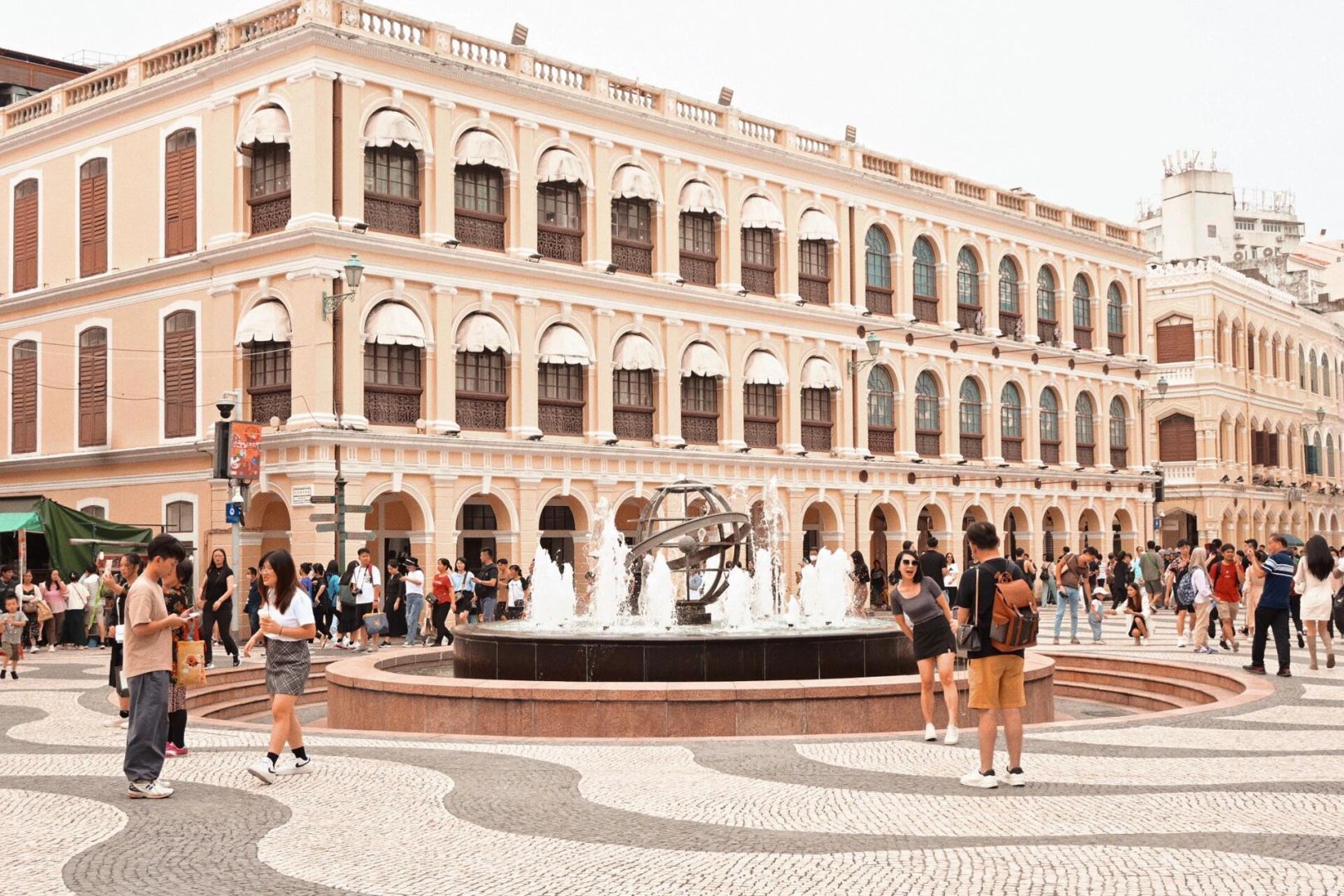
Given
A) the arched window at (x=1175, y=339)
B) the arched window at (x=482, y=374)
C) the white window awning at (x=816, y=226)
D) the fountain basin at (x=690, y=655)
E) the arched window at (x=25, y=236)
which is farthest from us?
the arched window at (x=1175, y=339)

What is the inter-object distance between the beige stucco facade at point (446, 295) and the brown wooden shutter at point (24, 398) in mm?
261

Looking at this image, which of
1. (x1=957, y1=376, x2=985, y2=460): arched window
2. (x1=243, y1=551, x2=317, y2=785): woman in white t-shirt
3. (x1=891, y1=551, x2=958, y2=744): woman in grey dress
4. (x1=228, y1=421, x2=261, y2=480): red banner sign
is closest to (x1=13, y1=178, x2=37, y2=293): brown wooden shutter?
(x1=228, y1=421, x2=261, y2=480): red banner sign

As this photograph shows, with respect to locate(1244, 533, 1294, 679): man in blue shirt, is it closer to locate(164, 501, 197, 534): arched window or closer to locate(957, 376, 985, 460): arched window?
locate(164, 501, 197, 534): arched window

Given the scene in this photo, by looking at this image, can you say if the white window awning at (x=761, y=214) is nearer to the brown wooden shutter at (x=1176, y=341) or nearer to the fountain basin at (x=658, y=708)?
the brown wooden shutter at (x=1176, y=341)

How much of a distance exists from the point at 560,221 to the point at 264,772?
2742cm

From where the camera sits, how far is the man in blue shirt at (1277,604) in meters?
18.4

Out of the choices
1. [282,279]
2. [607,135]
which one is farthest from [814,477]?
[282,279]

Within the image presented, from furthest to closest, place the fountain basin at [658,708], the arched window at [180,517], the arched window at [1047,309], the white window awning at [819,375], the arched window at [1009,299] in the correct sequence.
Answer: the arched window at [1047,309] < the arched window at [1009,299] < the white window awning at [819,375] < the arched window at [180,517] < the fountain basin at [658,708]

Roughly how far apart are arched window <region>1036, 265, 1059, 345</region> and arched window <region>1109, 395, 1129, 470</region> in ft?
14.8

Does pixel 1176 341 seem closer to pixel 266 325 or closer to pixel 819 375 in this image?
pixel 819 375

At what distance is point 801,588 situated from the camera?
2466 cm

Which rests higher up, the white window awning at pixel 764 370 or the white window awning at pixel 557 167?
the white window awning at pixel 557 167

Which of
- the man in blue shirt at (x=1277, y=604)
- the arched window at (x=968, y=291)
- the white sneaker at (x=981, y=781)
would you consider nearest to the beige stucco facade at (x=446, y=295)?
the arched window at (x=968, y=291)

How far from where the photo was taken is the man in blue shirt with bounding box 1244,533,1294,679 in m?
18.4
